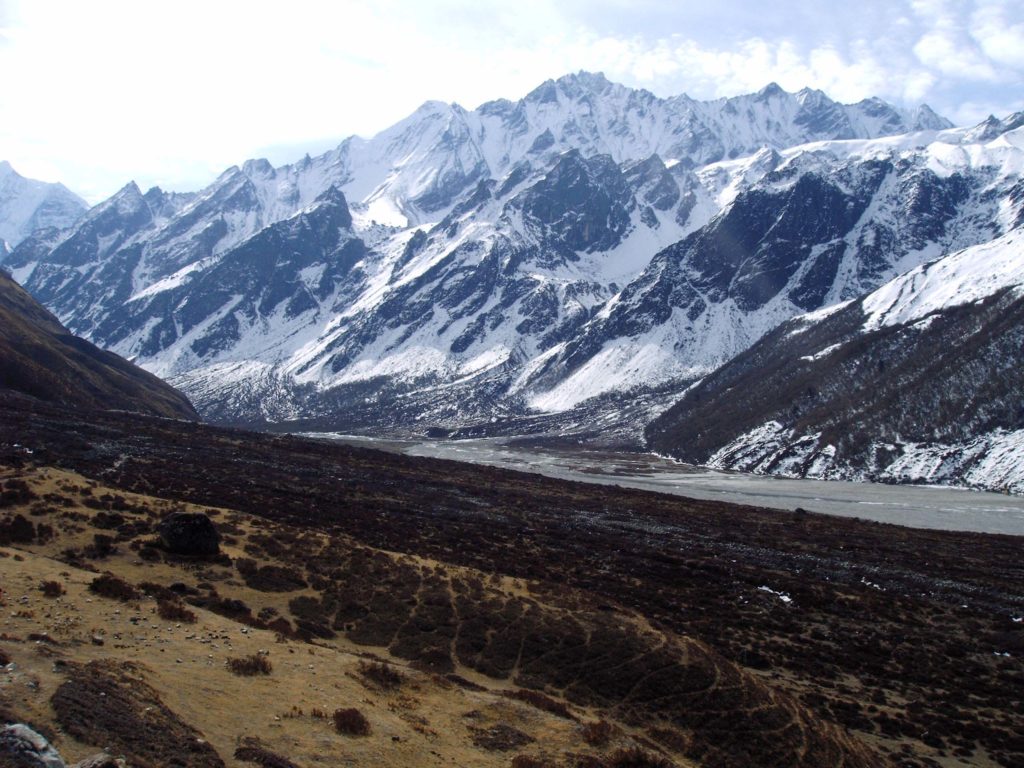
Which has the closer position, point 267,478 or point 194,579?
point 194,579

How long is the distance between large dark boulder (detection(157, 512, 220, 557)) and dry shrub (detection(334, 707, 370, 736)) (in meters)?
20.5

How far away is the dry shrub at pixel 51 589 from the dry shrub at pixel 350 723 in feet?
43.5

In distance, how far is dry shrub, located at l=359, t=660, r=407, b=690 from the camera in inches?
1096

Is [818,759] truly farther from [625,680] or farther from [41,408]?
[41,408]

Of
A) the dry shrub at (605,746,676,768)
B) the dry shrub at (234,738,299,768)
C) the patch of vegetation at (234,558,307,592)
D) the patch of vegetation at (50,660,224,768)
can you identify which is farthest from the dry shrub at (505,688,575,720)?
the patch of vegetation at (50,660,224,768)

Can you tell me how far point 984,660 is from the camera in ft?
149

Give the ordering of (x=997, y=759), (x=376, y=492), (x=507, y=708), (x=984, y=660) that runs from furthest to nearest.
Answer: (x=376, y=492) < (x=984, y=660) < (x=997, y=759) < (x=507, y=708)

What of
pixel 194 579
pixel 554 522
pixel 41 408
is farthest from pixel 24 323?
pixel 194 579

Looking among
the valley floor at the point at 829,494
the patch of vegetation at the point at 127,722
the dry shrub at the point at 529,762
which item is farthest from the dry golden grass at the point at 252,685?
the valley floor at the point at 829,494

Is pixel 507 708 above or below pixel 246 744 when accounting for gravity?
below

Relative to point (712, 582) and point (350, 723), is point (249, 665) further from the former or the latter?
point (712, 582)

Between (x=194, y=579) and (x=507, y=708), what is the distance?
60.2 feet

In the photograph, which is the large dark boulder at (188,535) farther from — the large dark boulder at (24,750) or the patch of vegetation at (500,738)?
the large dark boulder at (24,750)

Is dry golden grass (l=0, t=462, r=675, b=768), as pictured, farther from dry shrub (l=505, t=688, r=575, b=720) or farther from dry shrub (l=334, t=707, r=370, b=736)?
dry shrub (l=505, t=688, r=575, b=720)
